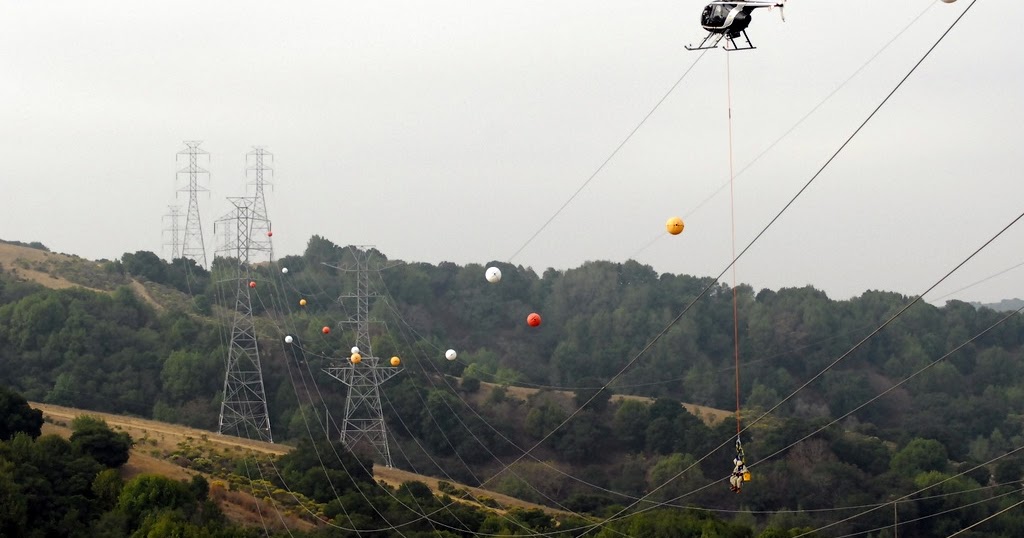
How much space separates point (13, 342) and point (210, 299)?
27.3 metres

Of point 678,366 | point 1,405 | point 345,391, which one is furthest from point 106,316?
point 678,366

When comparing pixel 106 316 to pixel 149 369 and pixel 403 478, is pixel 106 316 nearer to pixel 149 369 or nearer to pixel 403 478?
pixel 149 369

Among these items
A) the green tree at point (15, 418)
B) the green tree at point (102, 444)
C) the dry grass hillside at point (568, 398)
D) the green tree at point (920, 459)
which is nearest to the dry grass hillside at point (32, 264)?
the dry grass hillside at point (568, 398)

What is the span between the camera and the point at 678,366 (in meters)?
136

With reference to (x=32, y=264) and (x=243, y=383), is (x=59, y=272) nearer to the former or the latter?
(x=32, y=264)

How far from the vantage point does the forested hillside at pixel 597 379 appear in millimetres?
84812

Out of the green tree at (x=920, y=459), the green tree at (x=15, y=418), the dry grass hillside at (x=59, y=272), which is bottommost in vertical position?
the green tree at (x=920, y=459)

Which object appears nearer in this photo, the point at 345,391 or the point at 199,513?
the point at 199,513

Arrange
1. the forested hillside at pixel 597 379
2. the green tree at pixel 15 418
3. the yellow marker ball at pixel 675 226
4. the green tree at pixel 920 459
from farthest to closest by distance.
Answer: the green tree at pixel 920 459 < the forested hillside at pixel 597 379 < the green tree at pixel 15 418 < the yellow marker ball at pixel 675 226

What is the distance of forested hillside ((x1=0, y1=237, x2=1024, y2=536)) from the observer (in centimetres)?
8481

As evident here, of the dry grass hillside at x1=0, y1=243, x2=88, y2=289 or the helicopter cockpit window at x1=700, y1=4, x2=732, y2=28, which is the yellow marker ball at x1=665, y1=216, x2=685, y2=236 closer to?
the helicopter cockpit window at x1=700, y1=4, x2=732, y2=28

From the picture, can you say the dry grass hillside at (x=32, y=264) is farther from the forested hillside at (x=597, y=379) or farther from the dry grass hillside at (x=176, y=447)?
the dry grass hillside at (x=176, y=447)

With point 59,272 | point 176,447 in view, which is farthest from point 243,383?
point 59,272

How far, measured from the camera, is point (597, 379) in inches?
4894
